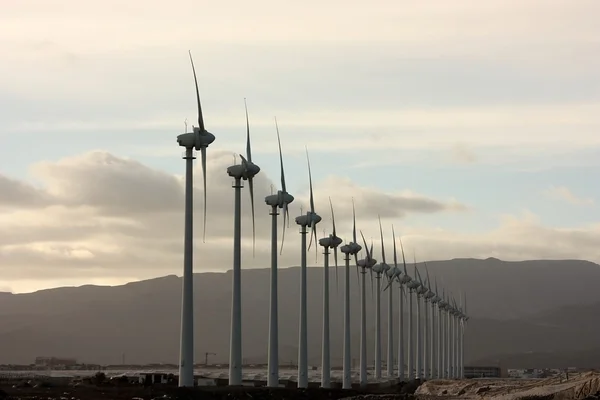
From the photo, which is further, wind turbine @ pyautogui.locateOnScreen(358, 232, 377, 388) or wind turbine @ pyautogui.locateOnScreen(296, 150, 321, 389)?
wind turbine @ pyautogui.locateOnScreen(358, 232, 377, 388)

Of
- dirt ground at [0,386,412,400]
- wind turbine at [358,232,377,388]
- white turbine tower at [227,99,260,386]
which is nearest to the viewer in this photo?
dirt ground at [0,386,412,400]

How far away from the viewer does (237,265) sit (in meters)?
113

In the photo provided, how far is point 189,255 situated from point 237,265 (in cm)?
1012

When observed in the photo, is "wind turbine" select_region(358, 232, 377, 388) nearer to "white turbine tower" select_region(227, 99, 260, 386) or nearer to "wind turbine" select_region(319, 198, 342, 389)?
"wind turbine" select_region(319, 198, 342, 389)

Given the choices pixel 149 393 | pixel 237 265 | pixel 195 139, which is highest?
pixel 195 139

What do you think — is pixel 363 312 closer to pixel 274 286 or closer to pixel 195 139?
pixel 274 286

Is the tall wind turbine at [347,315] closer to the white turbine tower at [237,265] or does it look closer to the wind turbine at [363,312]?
the wind turbine at [363,312]

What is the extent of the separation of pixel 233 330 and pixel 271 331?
41.5 ft

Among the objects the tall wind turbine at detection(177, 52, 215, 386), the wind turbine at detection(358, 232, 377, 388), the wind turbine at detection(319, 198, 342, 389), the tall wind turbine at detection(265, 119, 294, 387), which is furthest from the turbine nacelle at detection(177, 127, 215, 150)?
the wind turbine at detection(358, 232, 377, 388)

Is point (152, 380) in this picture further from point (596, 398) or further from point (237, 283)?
point (596, 398)

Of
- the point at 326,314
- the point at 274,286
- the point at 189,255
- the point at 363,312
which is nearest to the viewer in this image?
the point at 189,255

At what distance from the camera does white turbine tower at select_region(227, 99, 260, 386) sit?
11231cm

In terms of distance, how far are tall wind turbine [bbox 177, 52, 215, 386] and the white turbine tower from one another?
23.7 ft

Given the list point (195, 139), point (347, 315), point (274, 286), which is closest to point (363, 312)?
point (347, 315)
